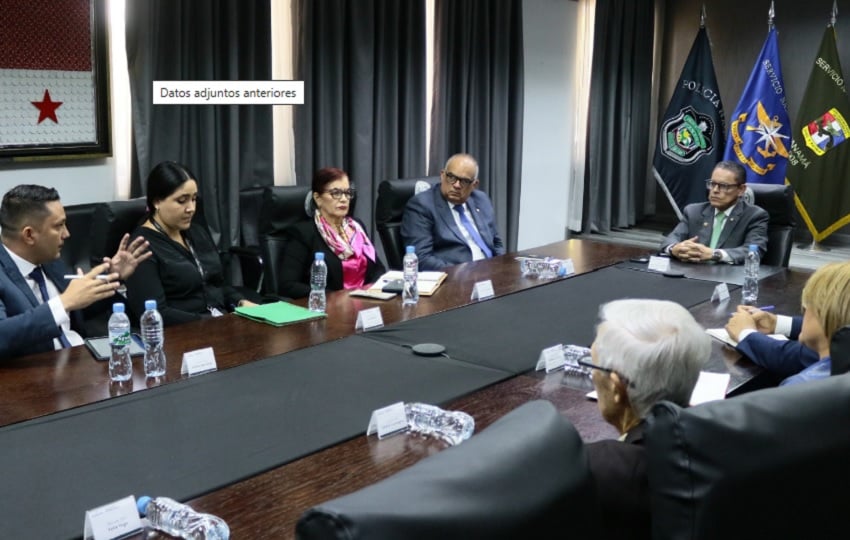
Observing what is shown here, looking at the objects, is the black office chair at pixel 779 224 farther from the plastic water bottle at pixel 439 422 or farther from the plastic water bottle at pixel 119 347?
the plastic water bottle at pixel 119 347

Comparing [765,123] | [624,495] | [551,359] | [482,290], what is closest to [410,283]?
[482,290]

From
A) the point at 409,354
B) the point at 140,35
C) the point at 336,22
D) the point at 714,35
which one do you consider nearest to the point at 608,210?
the point at 714,35

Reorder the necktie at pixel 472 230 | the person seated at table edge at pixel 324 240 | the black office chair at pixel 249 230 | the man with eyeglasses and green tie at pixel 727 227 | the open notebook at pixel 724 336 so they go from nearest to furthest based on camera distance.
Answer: the open notebook at pixel 724 336
the person seated at table edge at pixel 324 240
the man with eyeglasses and green tie at pixel 727 227
the black office chair at pixel 249 230
the necktie at pixel 472 230

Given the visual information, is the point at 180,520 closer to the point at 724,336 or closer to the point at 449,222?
the point at 724,336

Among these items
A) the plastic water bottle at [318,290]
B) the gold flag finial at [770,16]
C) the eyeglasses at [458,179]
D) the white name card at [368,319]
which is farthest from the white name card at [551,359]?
the gold flag finial at [770,16]

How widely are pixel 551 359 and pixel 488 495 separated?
1375 mm

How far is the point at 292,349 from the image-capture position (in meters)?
2.42

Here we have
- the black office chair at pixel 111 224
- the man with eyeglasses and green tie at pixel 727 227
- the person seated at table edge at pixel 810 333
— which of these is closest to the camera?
the person seated at table edge at pixel 810 333

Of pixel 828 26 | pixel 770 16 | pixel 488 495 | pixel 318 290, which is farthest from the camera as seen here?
pixel 770 16

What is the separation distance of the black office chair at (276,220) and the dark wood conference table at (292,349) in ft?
2.00

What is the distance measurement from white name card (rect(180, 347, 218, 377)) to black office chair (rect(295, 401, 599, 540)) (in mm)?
1265

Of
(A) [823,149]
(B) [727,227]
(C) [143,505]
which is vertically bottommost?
(C) [143,505]

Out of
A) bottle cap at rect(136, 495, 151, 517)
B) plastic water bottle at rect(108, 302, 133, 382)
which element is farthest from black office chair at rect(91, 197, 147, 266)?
bottle cap at rect(136, 495, 151, 517)

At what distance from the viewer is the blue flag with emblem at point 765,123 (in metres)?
6.45
